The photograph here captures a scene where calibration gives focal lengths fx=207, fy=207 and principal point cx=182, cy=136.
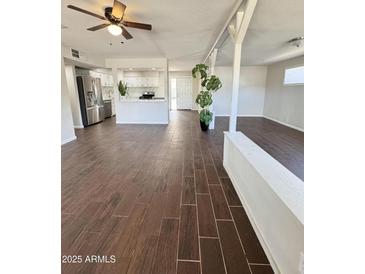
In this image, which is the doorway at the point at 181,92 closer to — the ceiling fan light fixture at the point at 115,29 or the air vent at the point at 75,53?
the air vent at the point at 75,53

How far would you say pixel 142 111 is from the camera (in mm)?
8070

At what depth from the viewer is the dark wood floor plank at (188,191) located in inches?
97.7

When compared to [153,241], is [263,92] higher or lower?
higher

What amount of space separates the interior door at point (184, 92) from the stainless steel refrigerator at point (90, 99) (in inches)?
220

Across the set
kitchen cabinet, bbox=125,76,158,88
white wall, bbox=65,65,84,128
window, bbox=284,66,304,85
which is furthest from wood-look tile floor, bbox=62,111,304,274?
kitchen cabinet, bbox=125,76,158,88

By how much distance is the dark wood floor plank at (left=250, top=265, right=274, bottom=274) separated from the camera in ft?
4.96

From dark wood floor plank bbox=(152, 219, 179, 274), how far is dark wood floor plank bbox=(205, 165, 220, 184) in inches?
41.5

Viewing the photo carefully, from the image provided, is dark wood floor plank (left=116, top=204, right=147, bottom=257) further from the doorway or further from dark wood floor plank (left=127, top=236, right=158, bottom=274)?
the doorway

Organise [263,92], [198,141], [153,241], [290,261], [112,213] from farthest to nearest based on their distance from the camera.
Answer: [263,92], [198,141], [112,213], [153,241], [290,261]

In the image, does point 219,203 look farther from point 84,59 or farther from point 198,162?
point 84,59
